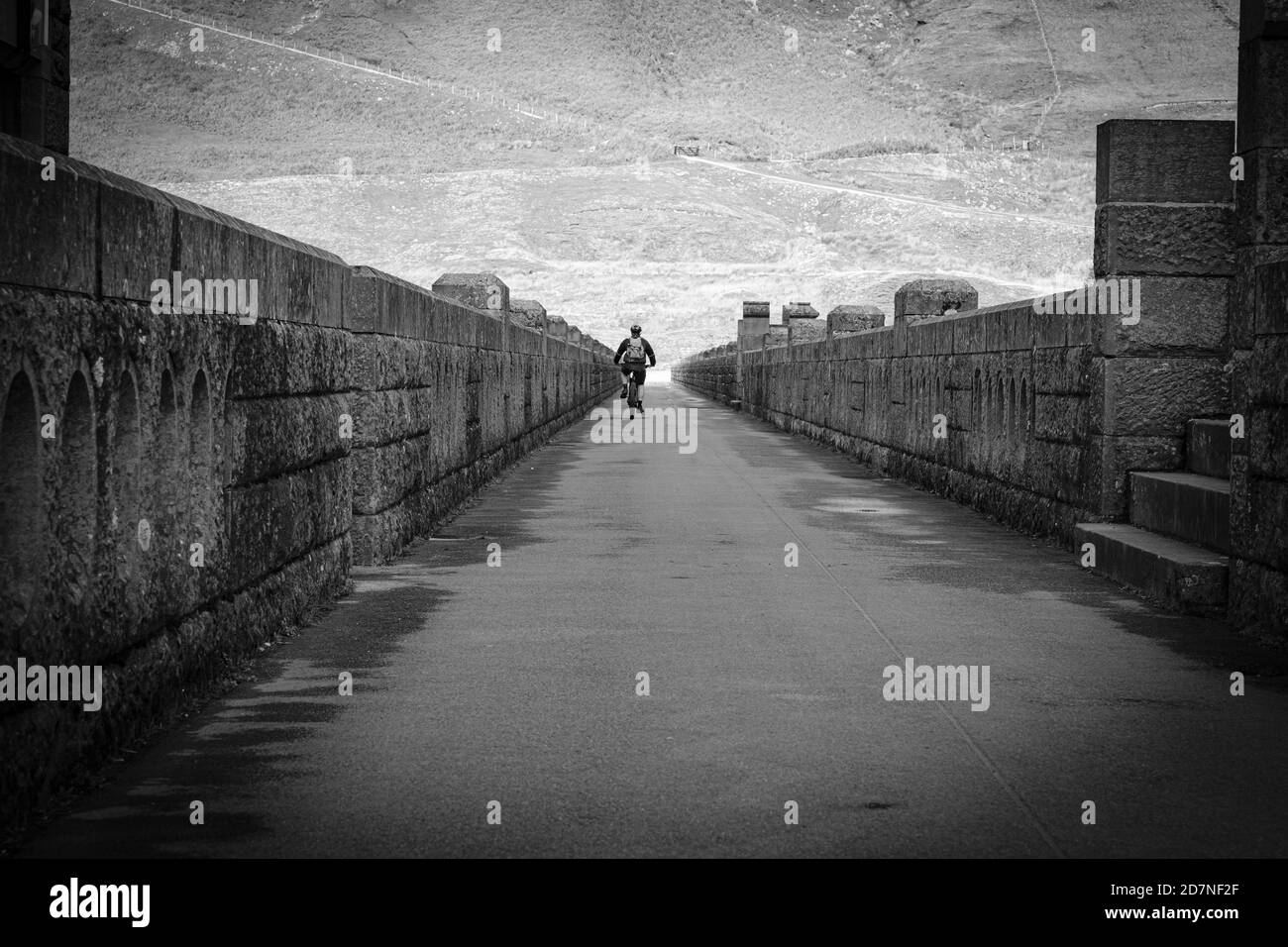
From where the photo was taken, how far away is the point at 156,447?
527cm

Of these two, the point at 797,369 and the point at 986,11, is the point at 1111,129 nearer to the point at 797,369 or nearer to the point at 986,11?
the point at 797,369

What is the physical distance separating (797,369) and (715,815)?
22.1 metres

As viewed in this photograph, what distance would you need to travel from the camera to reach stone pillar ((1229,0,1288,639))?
697cm

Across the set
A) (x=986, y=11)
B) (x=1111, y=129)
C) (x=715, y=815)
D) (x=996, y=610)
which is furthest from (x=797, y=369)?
(x=986, y=11)

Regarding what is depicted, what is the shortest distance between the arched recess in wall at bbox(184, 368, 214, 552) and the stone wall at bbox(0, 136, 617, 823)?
0.01 meters

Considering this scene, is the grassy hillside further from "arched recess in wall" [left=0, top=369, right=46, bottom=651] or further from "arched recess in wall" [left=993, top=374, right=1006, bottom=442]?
"arched recess in wall" [left=0, top=369, right=46, bottom=651]

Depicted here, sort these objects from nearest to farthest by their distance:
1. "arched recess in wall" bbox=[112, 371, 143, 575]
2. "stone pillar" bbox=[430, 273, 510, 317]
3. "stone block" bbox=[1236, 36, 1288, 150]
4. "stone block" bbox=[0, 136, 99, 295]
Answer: "stone block" bbox=[0, 136, 99, 295]
"arched recess in wall" bbox=[112, 371, 143, 575]
"stone block" bbox=[1236, 36, 1288, 150]
"stone pillar" bbox=[430, 273, 510, 317]

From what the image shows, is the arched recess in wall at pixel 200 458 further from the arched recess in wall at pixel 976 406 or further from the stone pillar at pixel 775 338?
the stone pillar at pixel 775 338

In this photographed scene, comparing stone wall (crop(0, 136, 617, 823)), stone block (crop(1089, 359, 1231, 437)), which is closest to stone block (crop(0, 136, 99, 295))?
stone wall (crop(0, 136, 617, 823))

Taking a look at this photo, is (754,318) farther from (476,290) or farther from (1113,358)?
(1113,358)

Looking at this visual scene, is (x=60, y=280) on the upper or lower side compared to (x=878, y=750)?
upper

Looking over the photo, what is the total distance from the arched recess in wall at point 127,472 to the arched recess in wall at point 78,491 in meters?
0.20

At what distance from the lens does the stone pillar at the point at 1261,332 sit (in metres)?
6.97

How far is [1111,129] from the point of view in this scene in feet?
32.0
